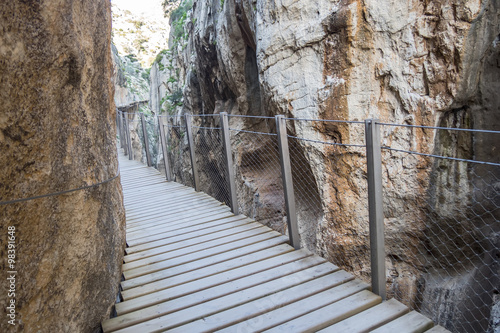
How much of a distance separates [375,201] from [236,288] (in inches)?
50.2

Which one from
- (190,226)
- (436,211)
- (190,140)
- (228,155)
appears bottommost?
(436,211)

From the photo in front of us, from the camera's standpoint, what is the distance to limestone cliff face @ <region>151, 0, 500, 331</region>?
555 cm

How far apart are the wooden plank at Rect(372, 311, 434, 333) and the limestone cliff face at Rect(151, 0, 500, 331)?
3690 millimetres

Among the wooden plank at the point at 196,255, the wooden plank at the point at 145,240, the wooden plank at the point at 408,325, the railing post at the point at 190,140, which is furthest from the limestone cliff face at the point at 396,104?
the wooden plank at the point at 408,325

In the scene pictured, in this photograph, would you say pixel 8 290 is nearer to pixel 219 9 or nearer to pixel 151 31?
pixel 219 9

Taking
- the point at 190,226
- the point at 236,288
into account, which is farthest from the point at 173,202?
the point at 236,288

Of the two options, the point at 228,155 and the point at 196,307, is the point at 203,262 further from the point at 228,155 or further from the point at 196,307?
the point at 228,155

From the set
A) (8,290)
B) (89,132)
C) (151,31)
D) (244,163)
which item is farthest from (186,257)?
(151,31)

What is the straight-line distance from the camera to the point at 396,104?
584 cm

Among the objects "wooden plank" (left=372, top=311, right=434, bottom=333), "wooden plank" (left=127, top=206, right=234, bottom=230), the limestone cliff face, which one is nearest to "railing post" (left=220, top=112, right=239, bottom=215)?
"wooden plank" (left=127, top=206, right=234, bottom=230)

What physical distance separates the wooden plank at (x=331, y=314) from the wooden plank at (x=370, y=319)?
4 cm

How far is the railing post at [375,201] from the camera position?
7.93 ft

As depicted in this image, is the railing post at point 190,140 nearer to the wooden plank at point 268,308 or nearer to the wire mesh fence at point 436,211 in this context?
the wire mesh fence at point 436,211

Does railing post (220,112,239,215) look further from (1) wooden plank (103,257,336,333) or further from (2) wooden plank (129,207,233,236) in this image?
(1) wooden plank (103,257,336,333)
